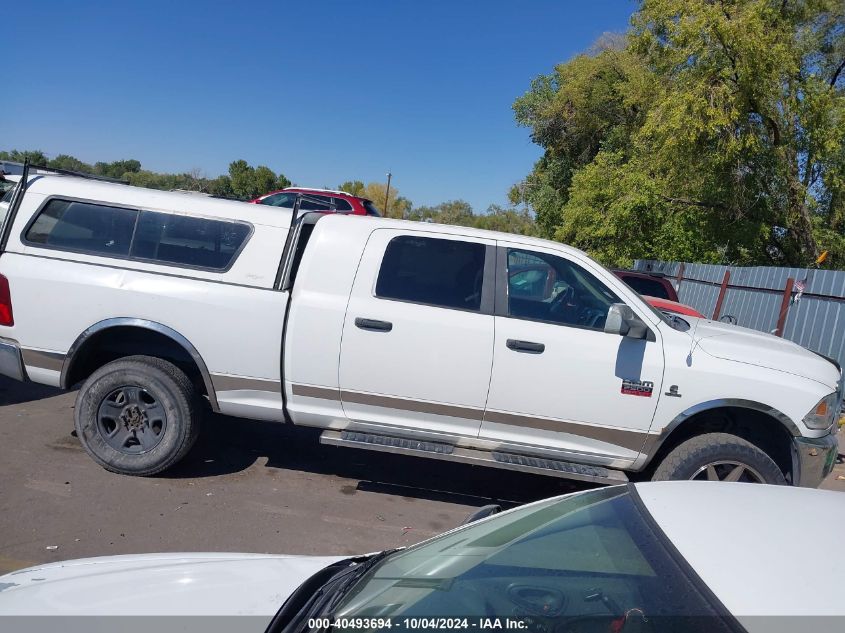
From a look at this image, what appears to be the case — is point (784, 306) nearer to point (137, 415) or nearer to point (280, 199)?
point (280, 199)

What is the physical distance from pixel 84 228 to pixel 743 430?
523cm

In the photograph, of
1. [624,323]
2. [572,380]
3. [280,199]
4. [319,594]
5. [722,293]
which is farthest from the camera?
[722,293]

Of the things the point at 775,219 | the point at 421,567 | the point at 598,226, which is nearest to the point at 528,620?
the point at 421,567

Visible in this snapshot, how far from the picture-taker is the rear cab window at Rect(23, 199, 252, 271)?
5.04 metres

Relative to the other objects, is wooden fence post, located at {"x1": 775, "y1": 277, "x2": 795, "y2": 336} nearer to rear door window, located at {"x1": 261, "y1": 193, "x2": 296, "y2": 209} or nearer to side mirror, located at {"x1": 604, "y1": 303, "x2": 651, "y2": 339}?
side mirror, located at {"x1": 604, "y1": 303, "x2": 651, "y2": 339}

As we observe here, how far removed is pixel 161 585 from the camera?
81.8 inches

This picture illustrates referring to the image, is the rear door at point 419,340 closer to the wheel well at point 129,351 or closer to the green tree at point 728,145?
the wheel well at point 129,351

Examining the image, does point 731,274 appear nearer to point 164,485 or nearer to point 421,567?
point 164,485

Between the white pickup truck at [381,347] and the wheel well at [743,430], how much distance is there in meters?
0.01

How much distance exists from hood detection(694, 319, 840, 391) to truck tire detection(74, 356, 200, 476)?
381 centimetres

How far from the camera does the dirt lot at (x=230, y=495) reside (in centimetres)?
421

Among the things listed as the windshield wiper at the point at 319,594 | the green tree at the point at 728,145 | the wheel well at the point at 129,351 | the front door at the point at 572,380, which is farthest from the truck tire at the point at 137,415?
the green tree at the point at 728,145

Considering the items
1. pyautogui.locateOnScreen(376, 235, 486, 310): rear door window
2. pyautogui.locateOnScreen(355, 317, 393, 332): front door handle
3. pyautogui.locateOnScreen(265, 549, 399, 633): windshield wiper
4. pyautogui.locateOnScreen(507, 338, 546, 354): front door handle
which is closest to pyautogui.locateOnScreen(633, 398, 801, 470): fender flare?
pyautogui.locateOnScreen(507, 338, 546, 354): front door handle

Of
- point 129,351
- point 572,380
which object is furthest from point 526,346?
point 129,351
